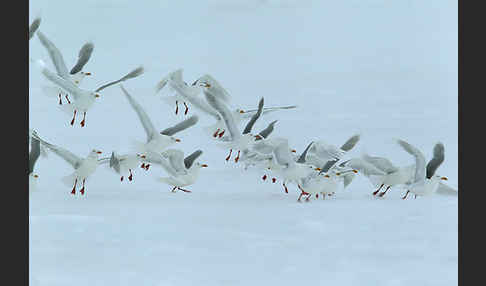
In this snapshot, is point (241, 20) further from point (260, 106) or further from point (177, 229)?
point (177, 229)

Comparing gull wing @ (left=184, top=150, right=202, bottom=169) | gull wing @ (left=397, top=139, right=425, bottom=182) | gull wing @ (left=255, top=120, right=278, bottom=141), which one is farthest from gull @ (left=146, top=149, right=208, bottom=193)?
gull wing @ (left=397, top=139, right=425, bottom=182)

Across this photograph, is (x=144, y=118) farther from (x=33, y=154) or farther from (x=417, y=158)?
(x=417, y=158)

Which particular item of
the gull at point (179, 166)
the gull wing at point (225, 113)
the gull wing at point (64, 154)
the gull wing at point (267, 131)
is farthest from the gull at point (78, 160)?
the gull wing at point (267, 131)

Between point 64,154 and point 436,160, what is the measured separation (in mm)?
1370

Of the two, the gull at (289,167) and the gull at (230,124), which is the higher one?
the gull at (230,124)

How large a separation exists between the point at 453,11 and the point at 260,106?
786mm

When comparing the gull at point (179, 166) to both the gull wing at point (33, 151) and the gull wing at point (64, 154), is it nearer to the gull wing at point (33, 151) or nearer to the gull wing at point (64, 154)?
the gull wing at point (64, 154)

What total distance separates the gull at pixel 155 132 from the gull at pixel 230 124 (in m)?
0.10

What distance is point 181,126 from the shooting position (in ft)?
9.46

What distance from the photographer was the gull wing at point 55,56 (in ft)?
9.43

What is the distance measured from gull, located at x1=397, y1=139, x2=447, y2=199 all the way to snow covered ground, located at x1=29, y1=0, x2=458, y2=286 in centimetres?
3

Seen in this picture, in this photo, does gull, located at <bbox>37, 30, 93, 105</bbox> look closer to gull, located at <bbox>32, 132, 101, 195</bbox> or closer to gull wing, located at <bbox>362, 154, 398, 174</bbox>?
gull, located at <bbox>32, 132, 101, 195</bbox>

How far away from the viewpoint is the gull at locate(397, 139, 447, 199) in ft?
9.32

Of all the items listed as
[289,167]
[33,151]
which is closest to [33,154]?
[33,151]
